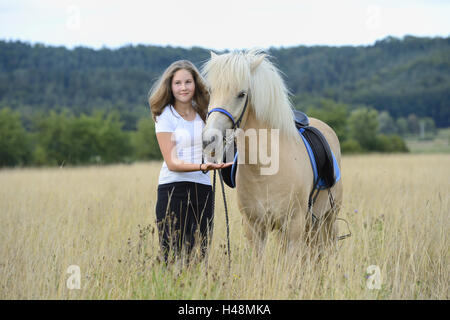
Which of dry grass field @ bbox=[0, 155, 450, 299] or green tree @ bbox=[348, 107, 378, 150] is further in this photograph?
green tree @ bbox=[348, 107, 378, 150]

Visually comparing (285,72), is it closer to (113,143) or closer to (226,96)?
(113,143)

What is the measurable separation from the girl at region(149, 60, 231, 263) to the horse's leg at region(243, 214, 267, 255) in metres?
0.34

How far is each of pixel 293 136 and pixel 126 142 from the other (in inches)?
1292

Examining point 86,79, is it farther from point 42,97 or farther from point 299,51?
point 299,51

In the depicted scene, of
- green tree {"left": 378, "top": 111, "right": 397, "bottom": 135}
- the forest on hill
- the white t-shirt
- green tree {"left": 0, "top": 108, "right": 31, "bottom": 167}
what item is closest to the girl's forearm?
the white t-shirt

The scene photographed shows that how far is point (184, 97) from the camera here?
313 centimetres

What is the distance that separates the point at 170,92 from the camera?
3203mm

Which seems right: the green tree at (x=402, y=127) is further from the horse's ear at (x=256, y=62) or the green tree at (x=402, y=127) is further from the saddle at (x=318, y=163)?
the horse's ear at (x=256, y=62)

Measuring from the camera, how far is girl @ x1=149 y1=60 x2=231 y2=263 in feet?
10.1

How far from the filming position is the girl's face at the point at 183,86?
313 cm

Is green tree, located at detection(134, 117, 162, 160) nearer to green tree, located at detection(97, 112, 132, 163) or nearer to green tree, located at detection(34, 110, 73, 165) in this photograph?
green tree, located at detection(97, 112, 132, 163)

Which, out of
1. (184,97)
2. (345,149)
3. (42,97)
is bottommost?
(345,149)

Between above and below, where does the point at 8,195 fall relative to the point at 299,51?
below
